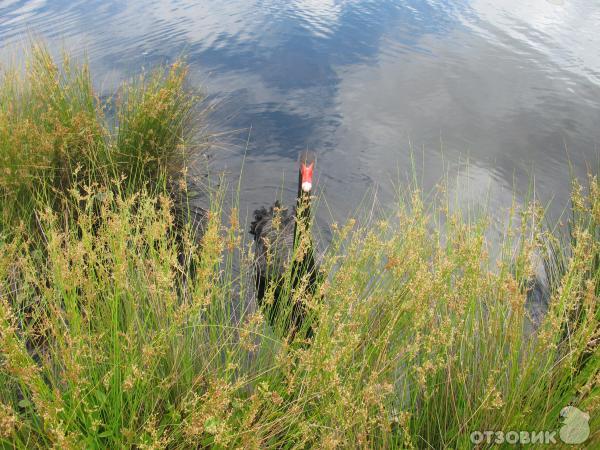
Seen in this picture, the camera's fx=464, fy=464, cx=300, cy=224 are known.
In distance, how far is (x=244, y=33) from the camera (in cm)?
1198

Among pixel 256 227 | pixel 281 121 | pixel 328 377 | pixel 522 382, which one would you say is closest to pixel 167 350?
pixel 328 377

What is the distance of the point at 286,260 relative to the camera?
159 inches

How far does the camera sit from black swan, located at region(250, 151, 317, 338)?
9.43 ft

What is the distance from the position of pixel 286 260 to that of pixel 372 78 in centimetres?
707

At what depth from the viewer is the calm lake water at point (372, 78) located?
7082 mm

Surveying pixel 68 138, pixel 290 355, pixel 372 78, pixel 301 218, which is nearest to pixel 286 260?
pixel 301 218

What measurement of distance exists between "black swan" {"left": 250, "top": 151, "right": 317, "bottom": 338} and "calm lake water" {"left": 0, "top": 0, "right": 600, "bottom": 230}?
128cm

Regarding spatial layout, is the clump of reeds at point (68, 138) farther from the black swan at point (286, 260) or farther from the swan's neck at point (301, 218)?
the swan's neck at point (301, 218)

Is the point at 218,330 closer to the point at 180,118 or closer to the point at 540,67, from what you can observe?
the point at 180,118

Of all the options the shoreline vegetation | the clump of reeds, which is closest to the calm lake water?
the clump of reeds

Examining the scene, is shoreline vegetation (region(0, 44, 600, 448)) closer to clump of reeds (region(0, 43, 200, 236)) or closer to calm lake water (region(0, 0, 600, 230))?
clump of reeds (region(0, 43, 200, 236))

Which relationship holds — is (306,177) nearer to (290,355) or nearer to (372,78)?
(290,355)

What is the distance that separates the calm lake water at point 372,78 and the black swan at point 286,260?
1.28 meters

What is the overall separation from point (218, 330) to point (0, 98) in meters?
3.59
